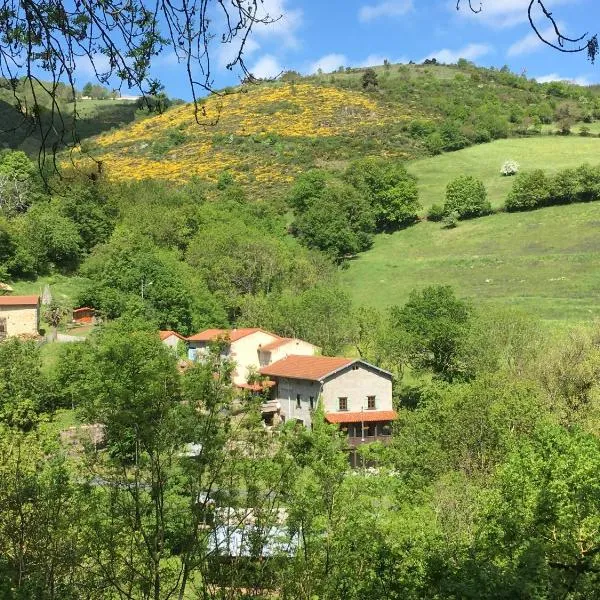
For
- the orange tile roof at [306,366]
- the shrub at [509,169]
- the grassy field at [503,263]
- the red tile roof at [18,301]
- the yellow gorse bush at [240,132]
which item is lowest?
the orange tile roof at [306,366]

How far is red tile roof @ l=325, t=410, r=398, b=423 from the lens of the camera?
31.1 metres

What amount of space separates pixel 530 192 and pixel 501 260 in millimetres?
13197

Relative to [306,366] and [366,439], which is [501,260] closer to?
[306,366]

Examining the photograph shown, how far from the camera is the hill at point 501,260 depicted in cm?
4722

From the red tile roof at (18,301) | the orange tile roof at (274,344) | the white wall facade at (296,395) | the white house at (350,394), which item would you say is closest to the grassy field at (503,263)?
the orange tile roof at (274,344)

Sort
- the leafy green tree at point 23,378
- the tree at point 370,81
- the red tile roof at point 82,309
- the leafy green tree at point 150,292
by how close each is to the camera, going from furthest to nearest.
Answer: the tree at point 370,81, the leafy green tree at point 150,292, the red tile roof at point 82,309, the leafy green tree at point 23,378

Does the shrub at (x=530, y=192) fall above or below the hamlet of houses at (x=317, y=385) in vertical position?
above

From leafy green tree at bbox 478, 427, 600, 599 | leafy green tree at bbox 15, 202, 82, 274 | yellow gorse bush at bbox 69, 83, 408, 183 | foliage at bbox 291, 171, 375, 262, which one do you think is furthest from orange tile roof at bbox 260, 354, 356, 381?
yellow gorse bush at bbox 69, 83, 408, 183

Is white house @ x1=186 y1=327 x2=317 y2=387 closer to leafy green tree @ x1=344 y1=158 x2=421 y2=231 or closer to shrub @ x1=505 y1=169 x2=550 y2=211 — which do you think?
leafy green tree @ x1=344 y1=158 x2=421 y2=231

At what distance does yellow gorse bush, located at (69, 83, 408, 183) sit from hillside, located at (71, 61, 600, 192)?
135 millimetres

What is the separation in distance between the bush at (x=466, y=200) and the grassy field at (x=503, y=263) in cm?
135

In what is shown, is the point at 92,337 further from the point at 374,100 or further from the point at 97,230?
the point at 374,100

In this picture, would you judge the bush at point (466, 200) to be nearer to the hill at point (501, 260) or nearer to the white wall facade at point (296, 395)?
the hill at point (501, 260)

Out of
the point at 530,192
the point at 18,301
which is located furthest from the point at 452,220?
the point at 18,301
